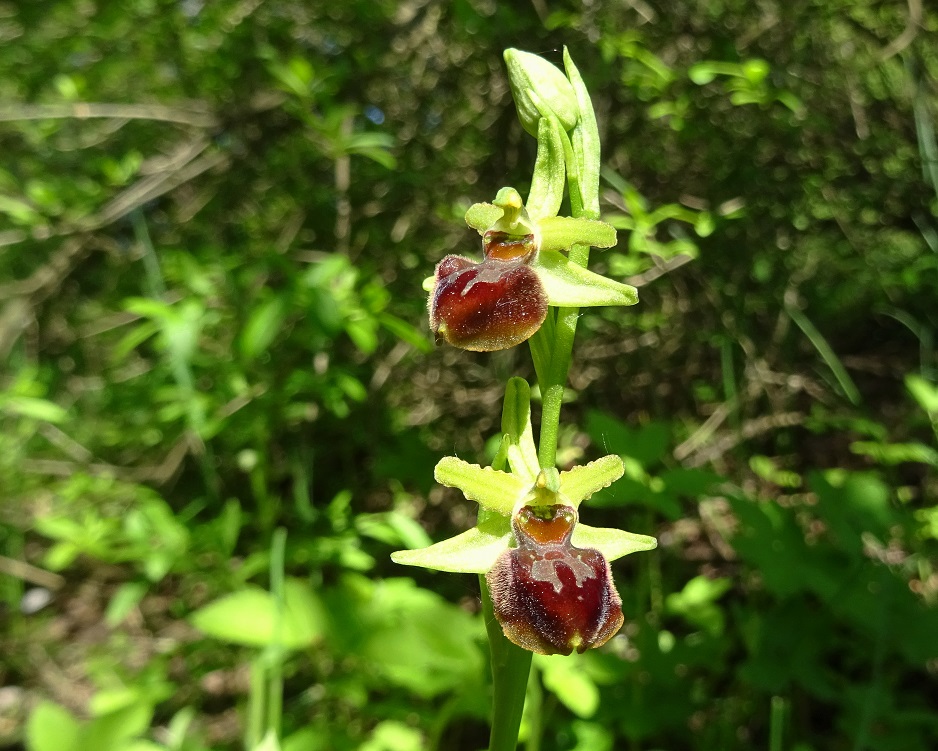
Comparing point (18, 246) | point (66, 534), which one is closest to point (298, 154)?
point (18, 246)

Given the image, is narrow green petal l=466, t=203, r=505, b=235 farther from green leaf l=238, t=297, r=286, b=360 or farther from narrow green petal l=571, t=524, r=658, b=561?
green leaf l=238, t=297, r=286, b=360

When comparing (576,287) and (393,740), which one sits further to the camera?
(393,740)

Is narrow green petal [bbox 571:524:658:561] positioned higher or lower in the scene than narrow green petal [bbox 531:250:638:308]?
lower

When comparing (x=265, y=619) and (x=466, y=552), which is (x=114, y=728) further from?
(x=466, y=552)

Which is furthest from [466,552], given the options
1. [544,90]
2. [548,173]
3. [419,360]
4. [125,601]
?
[419,360]

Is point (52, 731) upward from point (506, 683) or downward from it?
downward

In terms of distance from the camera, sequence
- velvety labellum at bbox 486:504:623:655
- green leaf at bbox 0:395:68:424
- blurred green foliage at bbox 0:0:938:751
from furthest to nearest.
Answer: green leaf at bbox 0:395:68:424
blurred green foliage at bbox 0:0:938:751
velvety labellum at bbox 486:504:623:655

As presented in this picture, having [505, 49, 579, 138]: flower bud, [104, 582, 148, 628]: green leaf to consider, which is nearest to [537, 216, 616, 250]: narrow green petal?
[505, 49, 579, 138]: flower bud
